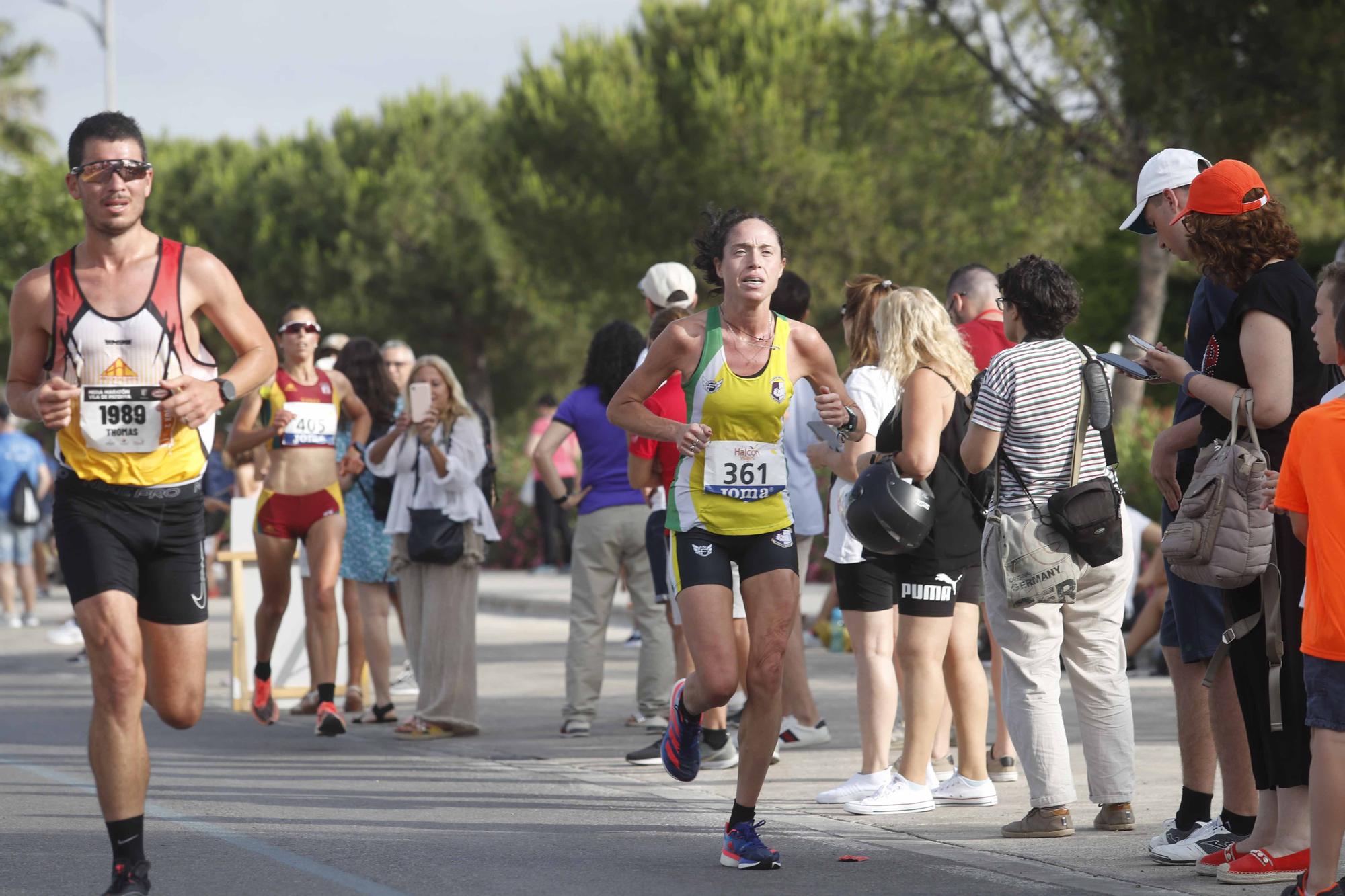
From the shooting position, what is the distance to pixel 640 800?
7.28 meters

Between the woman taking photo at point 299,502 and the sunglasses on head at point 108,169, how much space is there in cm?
420

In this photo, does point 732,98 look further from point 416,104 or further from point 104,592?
point 104,592

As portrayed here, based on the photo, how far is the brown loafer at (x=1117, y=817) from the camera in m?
6.27

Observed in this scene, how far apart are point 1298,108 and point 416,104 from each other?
119ft

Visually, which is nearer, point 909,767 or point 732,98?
point 909,767

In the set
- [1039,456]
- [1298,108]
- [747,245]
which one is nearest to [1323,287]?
[1039,456]

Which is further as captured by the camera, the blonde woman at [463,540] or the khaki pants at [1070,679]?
the blonde woman at [463,540]

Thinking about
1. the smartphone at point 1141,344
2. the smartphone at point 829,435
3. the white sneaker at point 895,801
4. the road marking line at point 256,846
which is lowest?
the road marking line at point 256,846

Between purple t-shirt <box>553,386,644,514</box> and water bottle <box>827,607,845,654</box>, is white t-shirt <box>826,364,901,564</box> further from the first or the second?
water bottle <box>827,607,845,654</box>

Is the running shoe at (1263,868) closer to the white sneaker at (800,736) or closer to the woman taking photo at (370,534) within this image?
the white sneaker at (800,736)

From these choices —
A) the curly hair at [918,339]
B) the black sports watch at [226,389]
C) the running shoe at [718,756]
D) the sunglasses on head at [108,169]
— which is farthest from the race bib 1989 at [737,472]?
the running shoe at [718,756]

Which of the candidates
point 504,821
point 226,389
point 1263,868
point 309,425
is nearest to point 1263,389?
point 1263,868

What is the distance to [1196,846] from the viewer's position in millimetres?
5617

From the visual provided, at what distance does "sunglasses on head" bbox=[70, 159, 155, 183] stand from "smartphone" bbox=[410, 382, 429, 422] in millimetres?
4008
